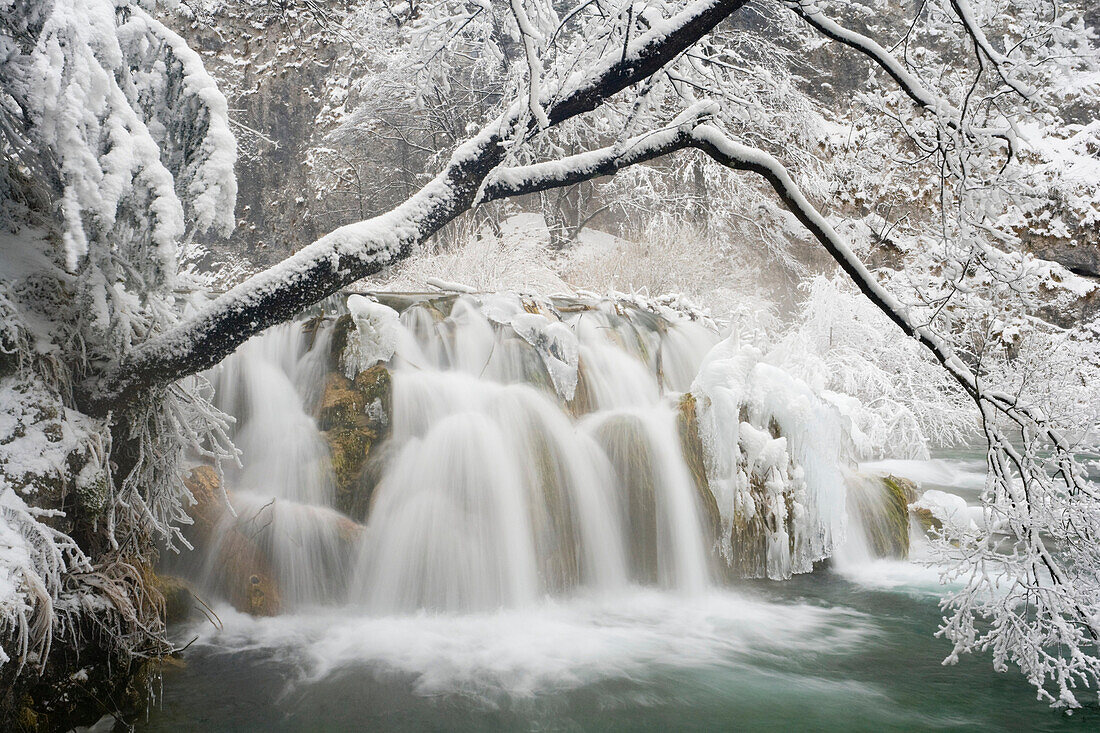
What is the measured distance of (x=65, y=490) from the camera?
235 cm

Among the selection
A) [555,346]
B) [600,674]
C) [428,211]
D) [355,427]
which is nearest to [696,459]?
[555,346]

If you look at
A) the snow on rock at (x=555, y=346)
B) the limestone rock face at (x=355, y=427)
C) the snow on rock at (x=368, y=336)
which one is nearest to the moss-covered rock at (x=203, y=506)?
the limestone rock face at (x=355, y=427)

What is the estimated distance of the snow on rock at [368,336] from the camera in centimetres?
540

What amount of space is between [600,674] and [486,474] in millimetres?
1751

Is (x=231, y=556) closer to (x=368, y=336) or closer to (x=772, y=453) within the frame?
(x=368, y=336)


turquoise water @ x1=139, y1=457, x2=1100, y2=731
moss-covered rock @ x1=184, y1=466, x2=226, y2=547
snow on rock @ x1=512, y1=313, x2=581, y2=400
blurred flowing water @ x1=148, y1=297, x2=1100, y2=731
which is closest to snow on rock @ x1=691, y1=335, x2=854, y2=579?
blurred flowing water @ x1=148, y1=297, x2=1100, y2=731

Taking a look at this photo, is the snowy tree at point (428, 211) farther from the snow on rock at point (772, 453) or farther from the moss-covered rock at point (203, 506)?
the snow on rock at point (772, 453)

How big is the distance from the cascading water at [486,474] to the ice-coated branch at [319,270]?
223 cm

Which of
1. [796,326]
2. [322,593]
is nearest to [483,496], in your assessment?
[322,593]

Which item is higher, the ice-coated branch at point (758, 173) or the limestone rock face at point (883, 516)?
the ice-coated branch at point (758, 173)

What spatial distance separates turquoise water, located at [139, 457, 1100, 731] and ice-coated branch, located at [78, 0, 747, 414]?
1.69m

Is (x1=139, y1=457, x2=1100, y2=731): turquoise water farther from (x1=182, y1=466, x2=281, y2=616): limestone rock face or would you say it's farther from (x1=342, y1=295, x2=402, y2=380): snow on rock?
(x1=342, y1=295, x2=402, y2=380): snow on rock

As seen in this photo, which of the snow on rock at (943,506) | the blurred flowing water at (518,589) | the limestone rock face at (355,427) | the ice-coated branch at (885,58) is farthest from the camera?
the snow on rock at (943,506)

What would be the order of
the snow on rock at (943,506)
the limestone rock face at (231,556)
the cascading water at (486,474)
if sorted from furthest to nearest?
1. the snow on rock at (943,506)
2. the cascading water at (486,474)
3. the limestone rock face at (231,556)
